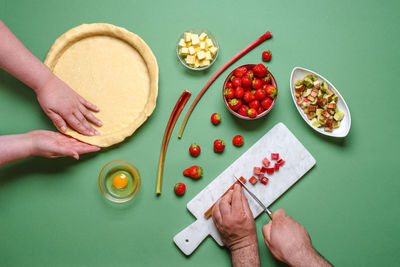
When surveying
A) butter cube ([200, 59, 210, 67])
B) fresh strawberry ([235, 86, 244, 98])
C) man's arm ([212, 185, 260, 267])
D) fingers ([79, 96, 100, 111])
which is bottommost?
man's arm ([212, 185, 260, 267])

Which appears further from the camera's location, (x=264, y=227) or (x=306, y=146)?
(x=306, y=146)

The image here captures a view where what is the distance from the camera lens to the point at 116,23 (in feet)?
A: 5.72

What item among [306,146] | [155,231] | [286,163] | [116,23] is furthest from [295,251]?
[116,23]

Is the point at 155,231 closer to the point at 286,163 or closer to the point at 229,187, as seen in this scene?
the point at 229,187

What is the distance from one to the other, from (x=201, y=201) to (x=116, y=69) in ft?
2.98

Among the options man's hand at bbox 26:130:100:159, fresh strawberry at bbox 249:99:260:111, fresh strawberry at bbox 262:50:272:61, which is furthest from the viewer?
fresh strawberry at bbox 262:50:272:61

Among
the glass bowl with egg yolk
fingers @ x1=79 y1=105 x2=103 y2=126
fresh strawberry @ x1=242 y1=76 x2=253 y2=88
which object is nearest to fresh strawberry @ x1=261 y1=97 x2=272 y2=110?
fresh strawberry @ x1=242 y1=76 x2=253 y2=88

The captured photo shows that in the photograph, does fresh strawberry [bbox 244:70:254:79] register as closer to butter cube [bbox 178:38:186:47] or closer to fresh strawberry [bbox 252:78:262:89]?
fresh strawberry [bbox 252:78:262:89]

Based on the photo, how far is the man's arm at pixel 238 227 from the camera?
1.53 meters

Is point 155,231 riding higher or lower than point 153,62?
lower

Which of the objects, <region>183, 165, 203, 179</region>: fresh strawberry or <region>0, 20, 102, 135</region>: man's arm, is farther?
<region>183, 165, 203, 179</region>: fresh strawberry

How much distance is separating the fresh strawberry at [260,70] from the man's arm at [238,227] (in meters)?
0.65

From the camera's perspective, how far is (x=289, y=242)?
1.54 meters

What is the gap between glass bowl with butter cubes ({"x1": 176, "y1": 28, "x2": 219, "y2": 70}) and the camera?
5.46 ft
